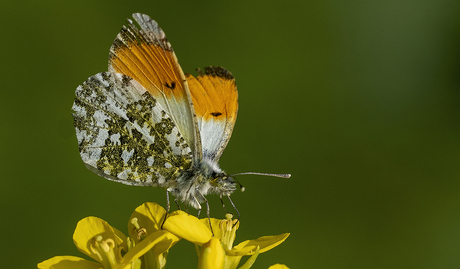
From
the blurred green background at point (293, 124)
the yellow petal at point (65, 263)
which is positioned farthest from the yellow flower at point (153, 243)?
the blurred green background at point (293, 124)

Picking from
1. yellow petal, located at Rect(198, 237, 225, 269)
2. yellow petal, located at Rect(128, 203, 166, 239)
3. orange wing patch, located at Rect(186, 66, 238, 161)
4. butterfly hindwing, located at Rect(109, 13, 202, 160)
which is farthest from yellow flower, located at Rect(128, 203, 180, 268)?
orange wing patch, located at Rect(186, 66, 238, 161)

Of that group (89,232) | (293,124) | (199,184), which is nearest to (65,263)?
(89,232)

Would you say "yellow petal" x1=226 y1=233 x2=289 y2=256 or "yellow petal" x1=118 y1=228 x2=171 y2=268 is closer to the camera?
"yellow petal" x1=118 y1=228 x2=171 y2=268

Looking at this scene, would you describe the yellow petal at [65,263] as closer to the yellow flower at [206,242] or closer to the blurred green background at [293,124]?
the yellow flower at [206,242]

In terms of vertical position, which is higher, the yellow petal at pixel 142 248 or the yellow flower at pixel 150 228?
the yellow petal at pixel 142 248

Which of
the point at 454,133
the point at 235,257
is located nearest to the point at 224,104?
the point at 235,257

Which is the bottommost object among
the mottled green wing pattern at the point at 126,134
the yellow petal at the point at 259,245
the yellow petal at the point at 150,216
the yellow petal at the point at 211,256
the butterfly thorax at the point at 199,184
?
the yellow petal at the point at 259,245

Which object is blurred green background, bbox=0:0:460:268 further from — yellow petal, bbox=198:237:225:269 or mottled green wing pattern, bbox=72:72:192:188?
yellow petal, bbox=198:237:225:269
